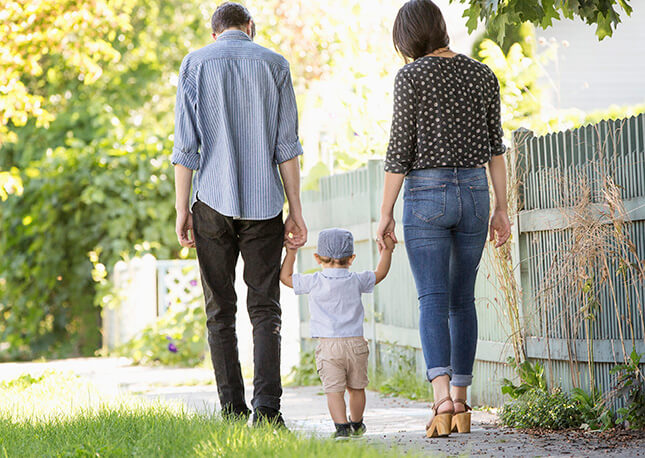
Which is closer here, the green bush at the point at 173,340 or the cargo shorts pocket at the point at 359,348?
the cargo shorts pocket at the point at 359,348

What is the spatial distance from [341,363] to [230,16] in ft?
5.18

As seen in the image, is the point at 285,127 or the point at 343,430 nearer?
the point at 343,430

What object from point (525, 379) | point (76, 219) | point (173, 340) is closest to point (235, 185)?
point (525, 379)

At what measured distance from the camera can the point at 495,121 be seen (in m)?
4.01

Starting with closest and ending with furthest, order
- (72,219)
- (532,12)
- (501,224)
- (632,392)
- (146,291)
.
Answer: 1. (532,12)
2. (632,392)
3. (501,224)
4. (146,291)
5. (72,219)

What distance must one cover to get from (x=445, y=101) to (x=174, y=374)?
479cm

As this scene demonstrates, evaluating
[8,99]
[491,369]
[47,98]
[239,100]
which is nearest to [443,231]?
[239,100]

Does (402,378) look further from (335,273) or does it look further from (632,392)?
(632,392)

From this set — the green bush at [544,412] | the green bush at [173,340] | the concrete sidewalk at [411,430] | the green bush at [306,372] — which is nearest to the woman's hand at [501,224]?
the green bush at [544,412]

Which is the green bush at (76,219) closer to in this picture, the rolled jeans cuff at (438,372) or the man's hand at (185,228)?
the man's hand at (185,228)

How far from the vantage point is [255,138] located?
12.8 feet

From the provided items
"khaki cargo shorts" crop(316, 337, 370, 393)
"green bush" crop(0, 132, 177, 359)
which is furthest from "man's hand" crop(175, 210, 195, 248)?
"green bush" crop(0, 132, 177, 359)

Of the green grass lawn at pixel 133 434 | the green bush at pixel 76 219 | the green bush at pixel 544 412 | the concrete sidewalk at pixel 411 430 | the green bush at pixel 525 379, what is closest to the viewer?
the green grass lawn at pixel 133 434

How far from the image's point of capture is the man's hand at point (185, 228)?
3885 millimetres
